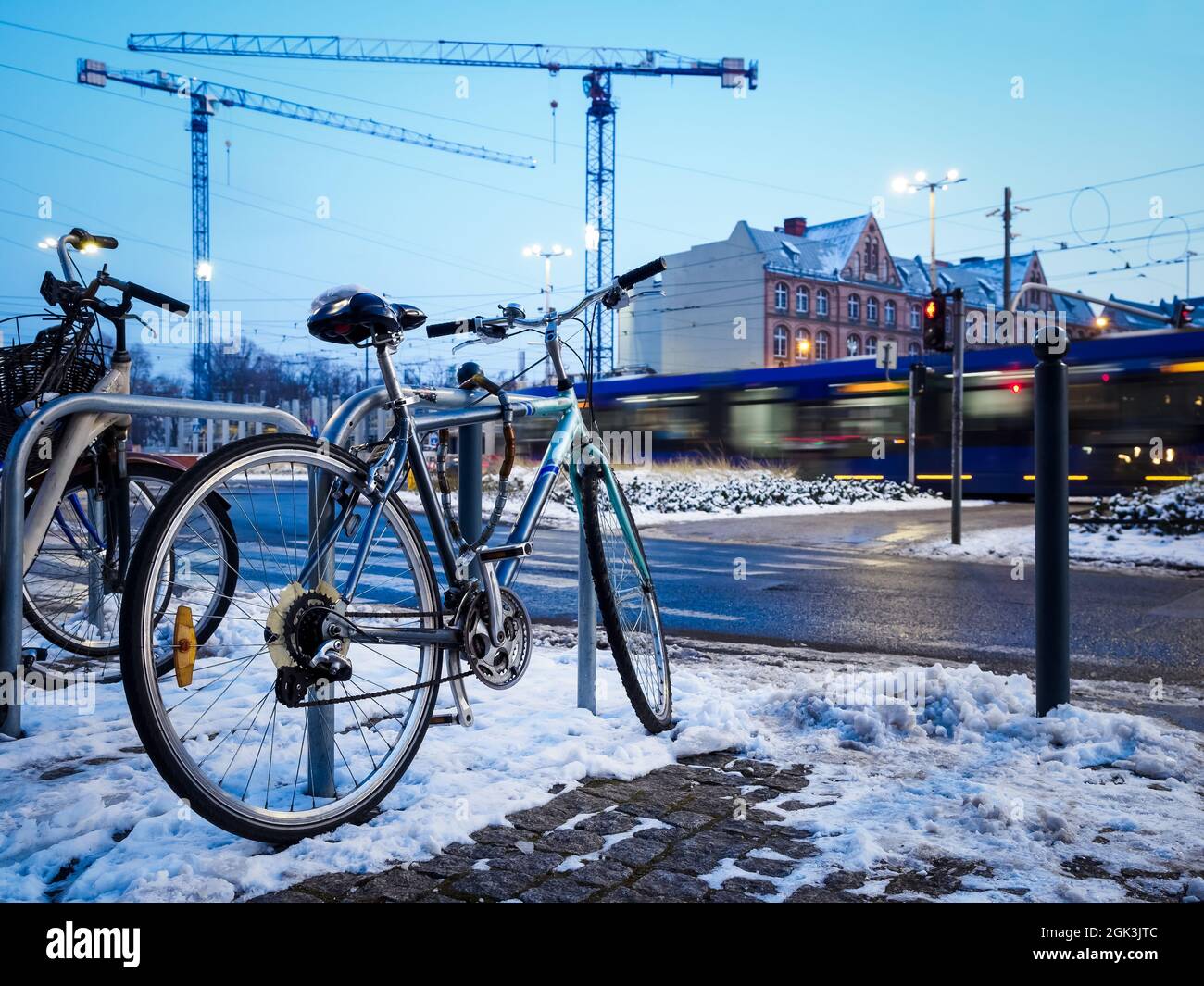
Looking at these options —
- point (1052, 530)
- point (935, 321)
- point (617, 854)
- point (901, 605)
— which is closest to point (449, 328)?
point (617, 854)

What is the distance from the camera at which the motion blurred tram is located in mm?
20656

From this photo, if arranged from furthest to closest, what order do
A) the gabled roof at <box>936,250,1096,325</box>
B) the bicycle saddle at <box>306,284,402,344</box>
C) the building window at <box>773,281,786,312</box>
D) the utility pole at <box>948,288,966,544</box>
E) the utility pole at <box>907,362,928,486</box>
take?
1. the gabled roof at <box>936,250,1096,325</box>
2. the building window at <box>773,281,786,312</box>
3. the utility pole at <box>907,362,928,486</box>
4. the utility pole at <box>948,288,966,544</box>
5. the bicycle saddle at <box>306,284,402,344</box>

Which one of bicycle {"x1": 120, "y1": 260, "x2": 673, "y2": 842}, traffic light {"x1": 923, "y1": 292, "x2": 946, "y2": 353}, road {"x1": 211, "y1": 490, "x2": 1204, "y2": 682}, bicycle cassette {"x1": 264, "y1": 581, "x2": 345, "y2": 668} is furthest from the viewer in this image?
traffic light {"x1": 923, "y1": 292, "x2": 946, "y2": 353}

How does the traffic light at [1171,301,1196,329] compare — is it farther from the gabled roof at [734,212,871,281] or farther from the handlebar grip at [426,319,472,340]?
the gabled roof at [734,212,871,281]

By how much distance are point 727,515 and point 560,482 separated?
16.2m

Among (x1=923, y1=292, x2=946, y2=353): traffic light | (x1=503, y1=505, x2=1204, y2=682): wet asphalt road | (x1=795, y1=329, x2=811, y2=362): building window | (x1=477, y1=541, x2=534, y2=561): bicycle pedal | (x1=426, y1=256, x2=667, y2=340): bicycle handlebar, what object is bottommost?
(x1=503, y1=505, x2=1204, y2=682): wet asphalt road

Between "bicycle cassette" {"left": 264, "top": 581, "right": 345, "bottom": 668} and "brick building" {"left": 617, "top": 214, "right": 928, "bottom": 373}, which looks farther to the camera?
"brick building" {"left": 617, "top": 214, "right": 928, "bottom": 373}

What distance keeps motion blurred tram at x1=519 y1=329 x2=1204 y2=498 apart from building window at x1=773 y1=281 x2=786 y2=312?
36488 millimetres

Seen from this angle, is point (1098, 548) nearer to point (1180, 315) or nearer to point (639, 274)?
point (639, 274)

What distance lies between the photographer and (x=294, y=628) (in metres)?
2.57

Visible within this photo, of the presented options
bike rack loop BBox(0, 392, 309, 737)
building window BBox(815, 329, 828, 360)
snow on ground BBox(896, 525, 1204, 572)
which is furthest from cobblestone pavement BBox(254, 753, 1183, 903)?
building window BBox(815, 329, 828, 360)

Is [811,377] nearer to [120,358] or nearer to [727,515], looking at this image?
[727,515]

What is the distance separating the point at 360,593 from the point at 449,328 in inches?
42.0
